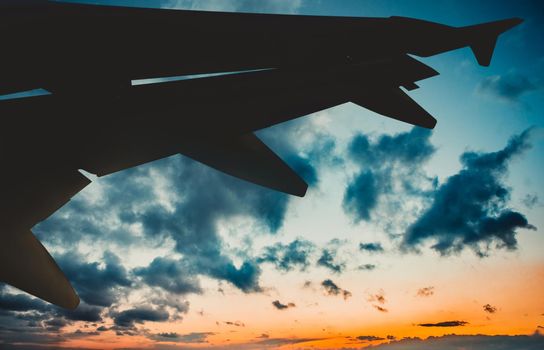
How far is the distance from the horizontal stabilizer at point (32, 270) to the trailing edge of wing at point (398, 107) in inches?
335

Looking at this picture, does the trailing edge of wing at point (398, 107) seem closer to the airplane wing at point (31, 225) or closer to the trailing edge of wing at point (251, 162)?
the trailing edge of wing at point (251, 162)

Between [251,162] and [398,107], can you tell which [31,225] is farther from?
[398,107]

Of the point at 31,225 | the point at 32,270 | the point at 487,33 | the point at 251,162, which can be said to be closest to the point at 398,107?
the point at 487,33

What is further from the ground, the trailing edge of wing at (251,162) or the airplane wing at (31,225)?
the trailing edge of wing at (251,162)

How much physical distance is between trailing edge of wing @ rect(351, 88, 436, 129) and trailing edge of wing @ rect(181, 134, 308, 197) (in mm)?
2113

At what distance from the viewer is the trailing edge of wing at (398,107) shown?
19.0ft

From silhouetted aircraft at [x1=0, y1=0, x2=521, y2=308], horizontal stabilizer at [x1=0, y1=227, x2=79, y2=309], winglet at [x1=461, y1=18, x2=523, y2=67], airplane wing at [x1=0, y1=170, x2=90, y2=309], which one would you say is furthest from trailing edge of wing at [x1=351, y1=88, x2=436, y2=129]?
horizontal stabilizer at [x1=0, y1=227, x2=79, y2=309]

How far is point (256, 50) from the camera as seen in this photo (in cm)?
463

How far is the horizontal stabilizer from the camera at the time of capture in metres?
8.05

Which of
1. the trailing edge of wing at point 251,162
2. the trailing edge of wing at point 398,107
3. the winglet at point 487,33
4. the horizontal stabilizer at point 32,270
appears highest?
the winglet at point 487,33

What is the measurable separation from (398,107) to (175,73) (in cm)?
387

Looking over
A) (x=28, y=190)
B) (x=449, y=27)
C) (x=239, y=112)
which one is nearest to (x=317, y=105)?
(x=239, y=112)

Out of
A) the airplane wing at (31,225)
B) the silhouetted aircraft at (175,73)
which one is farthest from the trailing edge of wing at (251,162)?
the airplane wing at (31,225)

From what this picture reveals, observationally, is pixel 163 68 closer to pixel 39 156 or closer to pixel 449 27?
pixel 39 156
